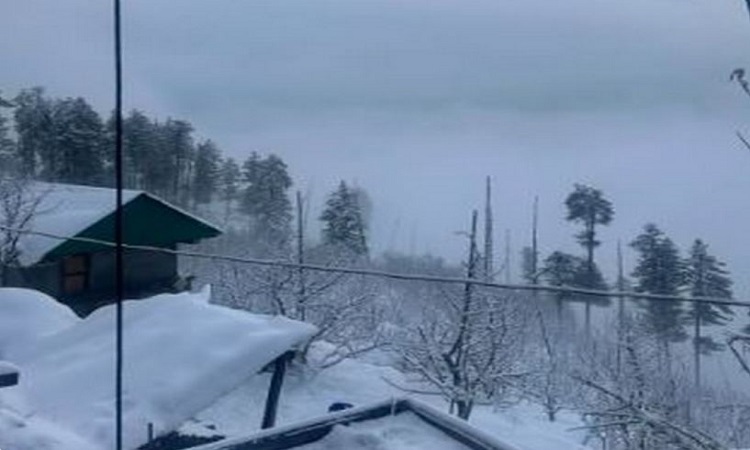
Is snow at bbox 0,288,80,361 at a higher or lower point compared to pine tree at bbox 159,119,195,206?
lower

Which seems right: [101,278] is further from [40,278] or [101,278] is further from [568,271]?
[568,271]

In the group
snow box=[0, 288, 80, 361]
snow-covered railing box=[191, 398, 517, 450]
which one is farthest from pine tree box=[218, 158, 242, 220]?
snow-covered railing box=[191, 398, 517, 450]

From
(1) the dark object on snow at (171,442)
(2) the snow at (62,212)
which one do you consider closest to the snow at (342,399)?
(2) the snow at (62,212)

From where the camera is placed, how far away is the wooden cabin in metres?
11.1

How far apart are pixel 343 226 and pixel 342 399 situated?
911 cm

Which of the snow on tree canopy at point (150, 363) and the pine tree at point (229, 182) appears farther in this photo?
the pine tree at point (229, 182)

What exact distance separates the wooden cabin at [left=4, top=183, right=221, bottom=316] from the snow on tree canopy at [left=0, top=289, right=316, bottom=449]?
18.8ft

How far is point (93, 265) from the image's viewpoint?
11641 millimetres

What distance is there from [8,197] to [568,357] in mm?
9030

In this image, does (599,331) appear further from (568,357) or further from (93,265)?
(93,265)

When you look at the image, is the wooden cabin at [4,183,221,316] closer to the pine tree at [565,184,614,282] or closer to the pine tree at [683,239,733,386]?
the pine tree at [683,239,733,386]

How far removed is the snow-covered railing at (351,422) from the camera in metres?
2.00

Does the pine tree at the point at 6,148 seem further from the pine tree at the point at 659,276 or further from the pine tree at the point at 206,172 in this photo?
the pine tree at the point at 659,276

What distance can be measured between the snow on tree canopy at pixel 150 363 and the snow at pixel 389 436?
1977 millimetres
